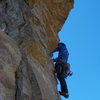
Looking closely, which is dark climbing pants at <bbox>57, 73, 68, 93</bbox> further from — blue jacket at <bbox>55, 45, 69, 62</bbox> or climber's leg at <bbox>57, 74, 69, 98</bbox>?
blue jacket at <bbox>55, 45, 69, 62</bbox>

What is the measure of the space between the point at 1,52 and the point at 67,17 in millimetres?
7890

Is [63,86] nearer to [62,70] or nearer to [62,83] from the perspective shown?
[62,83]

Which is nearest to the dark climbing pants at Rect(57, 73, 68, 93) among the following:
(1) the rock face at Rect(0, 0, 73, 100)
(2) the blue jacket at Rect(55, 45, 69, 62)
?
(1) the rock face at Rect(0, 0, 73, 100)

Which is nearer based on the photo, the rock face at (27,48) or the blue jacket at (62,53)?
the rock face at (27,48)

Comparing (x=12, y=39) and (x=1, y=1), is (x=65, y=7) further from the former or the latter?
(x=12, y=39)

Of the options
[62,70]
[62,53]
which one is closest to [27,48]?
[62,70]

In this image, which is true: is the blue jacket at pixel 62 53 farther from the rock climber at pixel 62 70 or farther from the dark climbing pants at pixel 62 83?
the dark climbing pants at pixel 62 83

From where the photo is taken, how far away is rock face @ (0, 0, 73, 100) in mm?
8306

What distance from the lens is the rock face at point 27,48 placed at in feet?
27.3

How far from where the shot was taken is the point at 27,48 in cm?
1027

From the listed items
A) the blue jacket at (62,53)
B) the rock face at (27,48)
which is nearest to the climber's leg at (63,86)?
the rock face at (27,48)

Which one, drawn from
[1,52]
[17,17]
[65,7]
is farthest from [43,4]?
[1,52]

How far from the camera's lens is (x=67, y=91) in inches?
467

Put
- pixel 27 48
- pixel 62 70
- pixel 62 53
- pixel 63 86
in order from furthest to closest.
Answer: pixel 62 53 → pixel 62 70 → pixel 63 86 → pixel 27 48
